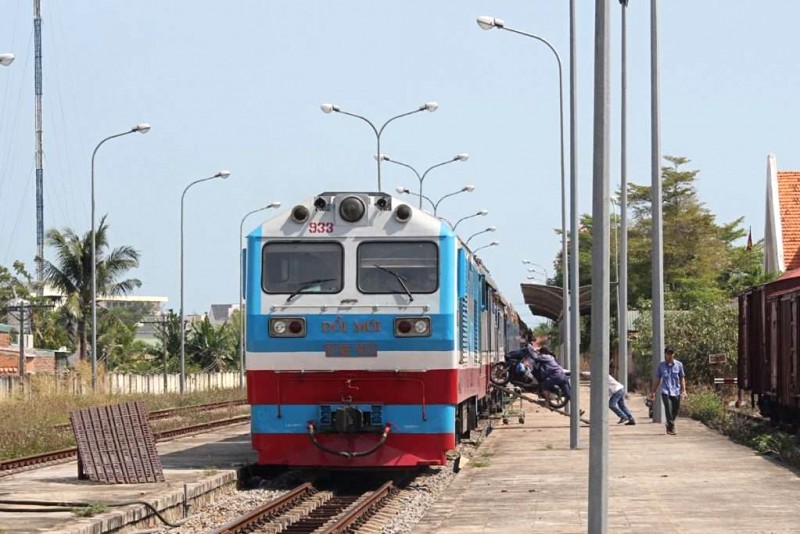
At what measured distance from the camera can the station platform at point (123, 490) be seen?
1286 centimetres

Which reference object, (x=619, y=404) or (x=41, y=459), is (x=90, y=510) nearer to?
(x=41, y=459)

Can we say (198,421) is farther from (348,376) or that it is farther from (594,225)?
(594,225)

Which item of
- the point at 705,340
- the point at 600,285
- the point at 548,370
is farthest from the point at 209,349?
the point at 600,285

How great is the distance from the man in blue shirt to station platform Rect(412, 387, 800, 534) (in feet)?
3.04

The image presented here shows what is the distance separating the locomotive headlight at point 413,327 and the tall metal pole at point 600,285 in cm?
677

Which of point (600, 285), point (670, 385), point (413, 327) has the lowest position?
point (670, 385)

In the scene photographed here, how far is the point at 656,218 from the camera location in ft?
96.0

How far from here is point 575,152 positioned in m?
24.2

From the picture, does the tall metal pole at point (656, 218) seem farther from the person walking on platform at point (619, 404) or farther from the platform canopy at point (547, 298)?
the platform canopy at point (547, 298)

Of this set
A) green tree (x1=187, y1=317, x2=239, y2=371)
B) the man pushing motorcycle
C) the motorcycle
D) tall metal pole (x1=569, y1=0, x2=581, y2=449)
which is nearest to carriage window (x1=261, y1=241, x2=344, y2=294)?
tall metal pole (x1=569, y1=0, x2=581, y2=449)

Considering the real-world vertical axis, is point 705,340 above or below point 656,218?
below

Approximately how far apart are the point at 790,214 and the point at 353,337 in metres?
42.0

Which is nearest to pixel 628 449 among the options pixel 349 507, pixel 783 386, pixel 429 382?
pixel 783 386

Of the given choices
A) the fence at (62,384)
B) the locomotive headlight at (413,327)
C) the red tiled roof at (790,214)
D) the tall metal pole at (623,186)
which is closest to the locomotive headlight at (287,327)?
the locomotive headlight at (413,327)
